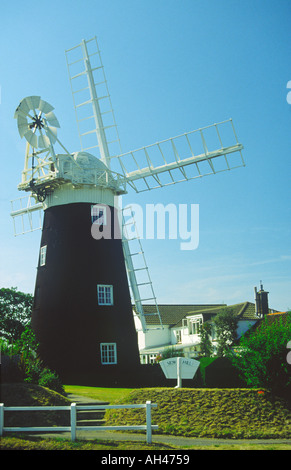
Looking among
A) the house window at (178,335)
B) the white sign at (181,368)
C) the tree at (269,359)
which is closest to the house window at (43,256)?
the white sign at (181,368)

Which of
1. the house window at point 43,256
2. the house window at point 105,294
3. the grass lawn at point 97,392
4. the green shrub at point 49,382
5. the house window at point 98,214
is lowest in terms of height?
the grass lawn at point 97,392

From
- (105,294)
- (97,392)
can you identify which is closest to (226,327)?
(105,294)

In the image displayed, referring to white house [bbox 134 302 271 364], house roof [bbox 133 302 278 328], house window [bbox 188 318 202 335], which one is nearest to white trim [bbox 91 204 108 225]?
white house [bbox 134 302 271 364]

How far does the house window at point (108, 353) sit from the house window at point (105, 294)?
225 cm

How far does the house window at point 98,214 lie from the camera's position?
27094mm

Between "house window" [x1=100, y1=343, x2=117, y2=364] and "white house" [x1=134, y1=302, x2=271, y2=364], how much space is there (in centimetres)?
1888

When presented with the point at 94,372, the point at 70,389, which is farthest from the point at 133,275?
the point at 70,389

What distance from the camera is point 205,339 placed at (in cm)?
4566

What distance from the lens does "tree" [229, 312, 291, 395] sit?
1555cm

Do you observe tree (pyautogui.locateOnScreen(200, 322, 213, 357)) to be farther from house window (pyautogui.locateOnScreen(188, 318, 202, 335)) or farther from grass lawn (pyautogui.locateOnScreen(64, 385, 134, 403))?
grass lawn (pyautogui.locateOnScreen(64, 385, 134, 403))

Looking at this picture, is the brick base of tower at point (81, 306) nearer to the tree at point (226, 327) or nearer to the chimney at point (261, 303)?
the tree at point (226, 327)

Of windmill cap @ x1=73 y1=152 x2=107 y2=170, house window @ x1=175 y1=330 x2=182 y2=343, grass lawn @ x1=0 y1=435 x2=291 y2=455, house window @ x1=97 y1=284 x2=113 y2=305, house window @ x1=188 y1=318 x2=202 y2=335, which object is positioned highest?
windmill cap @ x1=73 y1=152 x2=107 y2=170
